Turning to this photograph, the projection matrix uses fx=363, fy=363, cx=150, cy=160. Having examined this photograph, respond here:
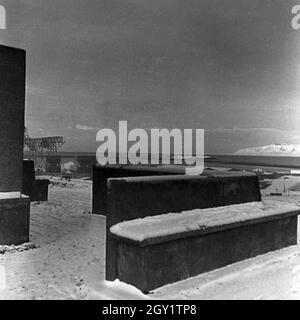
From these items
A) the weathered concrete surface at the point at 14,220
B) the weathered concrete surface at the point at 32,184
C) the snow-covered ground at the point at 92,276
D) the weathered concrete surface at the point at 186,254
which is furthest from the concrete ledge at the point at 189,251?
the weathered concrete surface at the point at 32,184

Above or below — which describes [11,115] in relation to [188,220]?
above

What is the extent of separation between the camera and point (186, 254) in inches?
169

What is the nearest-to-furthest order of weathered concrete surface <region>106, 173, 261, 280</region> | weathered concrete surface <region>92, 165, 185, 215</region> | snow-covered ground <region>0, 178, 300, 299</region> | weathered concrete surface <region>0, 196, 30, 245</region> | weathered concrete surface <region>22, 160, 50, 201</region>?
snow-covered ground <region>0, 178, 300, 299</region>, weathered concrete surface <region>106, 173, 261, 280</region>, weathered concrete surface <region>0, 196, 30, 245</region>, weathered concrete surface <region>92, 165, 185, 215</region>, weathered concrete surface <region>22, 160, 50, 201</region>

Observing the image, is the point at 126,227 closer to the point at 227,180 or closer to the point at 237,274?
the point at 237,274

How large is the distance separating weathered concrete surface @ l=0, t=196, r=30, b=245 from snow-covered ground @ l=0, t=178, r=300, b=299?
0.23 m

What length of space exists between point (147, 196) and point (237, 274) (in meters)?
1.45

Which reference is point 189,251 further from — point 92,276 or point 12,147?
point 12,147

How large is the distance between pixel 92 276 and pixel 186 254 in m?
1.24

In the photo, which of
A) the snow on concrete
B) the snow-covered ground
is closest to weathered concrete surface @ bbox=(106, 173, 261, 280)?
the snow on concrete

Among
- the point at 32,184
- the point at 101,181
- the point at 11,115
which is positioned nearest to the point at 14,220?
the point at 11,115

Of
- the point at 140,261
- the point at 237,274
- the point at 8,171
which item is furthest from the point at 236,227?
the point at 8,171

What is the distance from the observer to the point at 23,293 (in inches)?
157

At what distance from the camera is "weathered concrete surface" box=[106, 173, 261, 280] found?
4.27m

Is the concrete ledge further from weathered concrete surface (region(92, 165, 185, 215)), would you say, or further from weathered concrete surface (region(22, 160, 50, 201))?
weathered concrete surface (region(22, 160, 50, 201))
